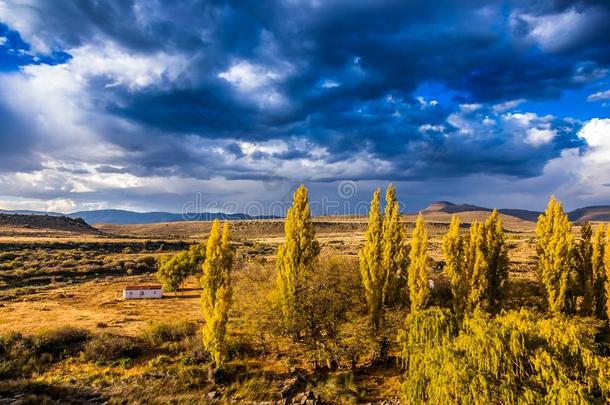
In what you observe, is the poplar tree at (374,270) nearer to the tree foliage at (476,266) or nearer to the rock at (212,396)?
the tree foliage at (476,266)

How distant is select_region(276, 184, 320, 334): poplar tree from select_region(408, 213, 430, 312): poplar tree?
7.69 m

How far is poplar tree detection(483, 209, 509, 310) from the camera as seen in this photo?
32.0 meters

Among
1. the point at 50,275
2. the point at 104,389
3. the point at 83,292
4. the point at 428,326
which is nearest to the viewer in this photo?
the point at 428,326

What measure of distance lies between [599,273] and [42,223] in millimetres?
197447

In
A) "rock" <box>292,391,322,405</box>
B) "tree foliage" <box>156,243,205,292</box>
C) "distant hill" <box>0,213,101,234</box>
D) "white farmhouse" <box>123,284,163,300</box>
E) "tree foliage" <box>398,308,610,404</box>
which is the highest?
"distant hill" <box>0,213,101,234</box>

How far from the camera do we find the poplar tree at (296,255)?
94.2 ft

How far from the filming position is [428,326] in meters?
20.7

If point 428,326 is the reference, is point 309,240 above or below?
above

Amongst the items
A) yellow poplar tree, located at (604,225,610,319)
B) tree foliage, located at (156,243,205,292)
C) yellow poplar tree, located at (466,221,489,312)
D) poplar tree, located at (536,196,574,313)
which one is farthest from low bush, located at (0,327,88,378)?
yellow poplar tree, located at (604,225,610,319)

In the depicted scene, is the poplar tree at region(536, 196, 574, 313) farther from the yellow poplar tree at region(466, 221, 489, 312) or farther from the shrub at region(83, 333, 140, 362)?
the shrub at region(83, 333, 140, 362)

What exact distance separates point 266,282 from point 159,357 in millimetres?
10516

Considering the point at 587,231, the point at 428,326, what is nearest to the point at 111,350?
the point at 428,326

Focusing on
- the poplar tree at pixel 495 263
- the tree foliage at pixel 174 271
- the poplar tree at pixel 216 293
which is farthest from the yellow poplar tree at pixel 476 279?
the tree foliage at pixel 174 271

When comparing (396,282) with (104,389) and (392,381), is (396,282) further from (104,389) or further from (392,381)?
(104,389)
